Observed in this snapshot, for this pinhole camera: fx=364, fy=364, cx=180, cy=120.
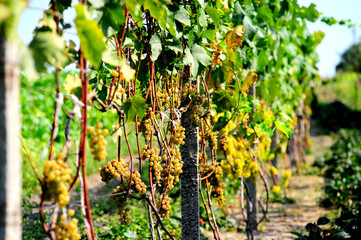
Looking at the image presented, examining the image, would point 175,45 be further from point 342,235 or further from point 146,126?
point 342,235

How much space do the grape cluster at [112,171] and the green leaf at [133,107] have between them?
0.76 feet

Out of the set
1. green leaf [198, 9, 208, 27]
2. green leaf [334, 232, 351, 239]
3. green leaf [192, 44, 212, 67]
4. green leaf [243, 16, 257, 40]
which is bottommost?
green leaf [334, 232, 351, 239]

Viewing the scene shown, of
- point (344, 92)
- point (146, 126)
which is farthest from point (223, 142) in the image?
point (344, 92)

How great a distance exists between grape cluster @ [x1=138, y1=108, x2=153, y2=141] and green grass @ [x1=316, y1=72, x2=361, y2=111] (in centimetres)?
1364

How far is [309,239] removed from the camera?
2.33m

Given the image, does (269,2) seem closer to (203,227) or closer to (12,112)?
(203,227)

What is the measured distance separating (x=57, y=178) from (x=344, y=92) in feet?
61.6

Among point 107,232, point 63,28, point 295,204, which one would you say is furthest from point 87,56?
point 295,204

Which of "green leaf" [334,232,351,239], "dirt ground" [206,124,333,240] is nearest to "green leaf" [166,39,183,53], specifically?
"green leaf" [334,232,351,239]

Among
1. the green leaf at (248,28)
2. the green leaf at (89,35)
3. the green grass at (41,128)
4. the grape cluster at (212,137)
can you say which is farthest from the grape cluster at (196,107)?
the green grass at (41,128)

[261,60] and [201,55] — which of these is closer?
[201,55]

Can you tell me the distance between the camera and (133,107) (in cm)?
182

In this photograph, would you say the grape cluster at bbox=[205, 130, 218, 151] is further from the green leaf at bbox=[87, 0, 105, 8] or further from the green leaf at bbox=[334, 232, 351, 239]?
the green leaf at bbox=[87, 0, 105, 8]

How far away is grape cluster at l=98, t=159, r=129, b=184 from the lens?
5.79ft
